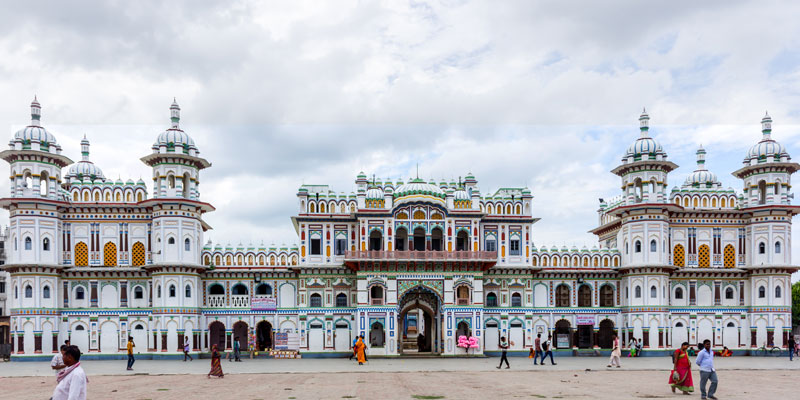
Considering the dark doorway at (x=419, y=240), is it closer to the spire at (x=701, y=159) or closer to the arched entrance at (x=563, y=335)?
the arched entrance at (x=563, y=335)

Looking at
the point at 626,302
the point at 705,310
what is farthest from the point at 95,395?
the point at 705,310

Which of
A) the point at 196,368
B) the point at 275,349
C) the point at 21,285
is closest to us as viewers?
the point at 196,368

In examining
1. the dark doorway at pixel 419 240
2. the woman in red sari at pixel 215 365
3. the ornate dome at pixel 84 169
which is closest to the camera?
the woman in red sari at pixel 215 365

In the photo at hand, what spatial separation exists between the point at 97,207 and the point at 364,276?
59.2ft

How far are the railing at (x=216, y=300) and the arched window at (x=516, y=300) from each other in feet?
64.8

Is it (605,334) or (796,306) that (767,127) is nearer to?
(605,334)

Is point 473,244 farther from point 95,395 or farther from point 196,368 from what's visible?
point 95,395

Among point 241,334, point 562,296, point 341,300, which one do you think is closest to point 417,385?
point 341,300

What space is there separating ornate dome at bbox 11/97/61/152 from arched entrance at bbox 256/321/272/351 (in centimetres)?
1774

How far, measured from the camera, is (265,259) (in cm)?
4634

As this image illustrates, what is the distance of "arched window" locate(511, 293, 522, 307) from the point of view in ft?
153

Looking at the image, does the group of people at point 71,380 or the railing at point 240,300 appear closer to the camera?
the group of people at point 71,380

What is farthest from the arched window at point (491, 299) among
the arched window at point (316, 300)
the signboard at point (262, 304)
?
the signboard at point (262, 304)

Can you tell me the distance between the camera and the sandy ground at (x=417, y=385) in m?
20.9
